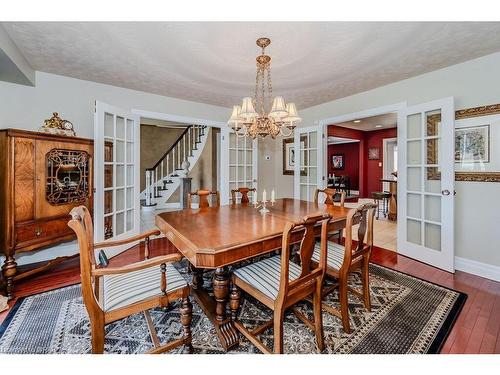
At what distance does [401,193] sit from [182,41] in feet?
10.6

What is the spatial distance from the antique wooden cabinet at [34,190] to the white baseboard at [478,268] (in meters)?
4.39

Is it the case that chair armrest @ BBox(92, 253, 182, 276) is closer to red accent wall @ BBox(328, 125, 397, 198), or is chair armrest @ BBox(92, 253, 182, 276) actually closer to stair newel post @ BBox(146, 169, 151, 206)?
stair newel post @ BBox(146, 169, 151, 206)

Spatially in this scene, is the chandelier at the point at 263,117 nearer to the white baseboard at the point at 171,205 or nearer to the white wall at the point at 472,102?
the white wall at the point at 472,102

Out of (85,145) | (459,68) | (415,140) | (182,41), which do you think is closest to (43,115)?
(85,145)

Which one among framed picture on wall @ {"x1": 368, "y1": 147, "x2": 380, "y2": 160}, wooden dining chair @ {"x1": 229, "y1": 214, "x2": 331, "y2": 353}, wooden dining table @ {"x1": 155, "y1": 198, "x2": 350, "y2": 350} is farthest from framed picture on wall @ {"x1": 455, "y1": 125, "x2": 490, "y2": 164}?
framed picture on wall @ {"x1": 368, "y1": 147, "x2": 380, "y2": 160}

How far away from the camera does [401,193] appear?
3.25 metres

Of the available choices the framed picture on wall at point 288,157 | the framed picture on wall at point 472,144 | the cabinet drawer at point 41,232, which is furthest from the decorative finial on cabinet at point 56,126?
the framed picture on wall at point 472,144

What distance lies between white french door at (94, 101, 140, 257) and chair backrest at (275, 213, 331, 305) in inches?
98.6

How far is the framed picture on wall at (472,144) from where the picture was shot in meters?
2.56

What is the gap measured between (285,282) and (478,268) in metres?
2.69

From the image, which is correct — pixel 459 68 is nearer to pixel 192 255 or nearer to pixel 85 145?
pixel 192 255

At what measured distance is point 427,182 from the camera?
297 cm

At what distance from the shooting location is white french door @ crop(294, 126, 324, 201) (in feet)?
14.0

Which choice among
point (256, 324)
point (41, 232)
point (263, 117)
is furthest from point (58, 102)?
point (256, 324)
